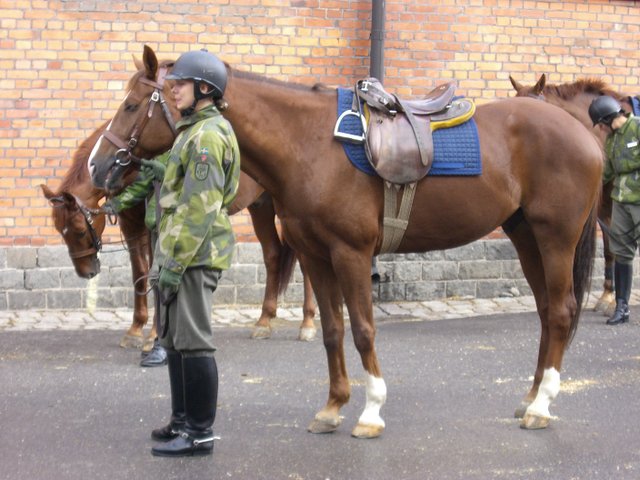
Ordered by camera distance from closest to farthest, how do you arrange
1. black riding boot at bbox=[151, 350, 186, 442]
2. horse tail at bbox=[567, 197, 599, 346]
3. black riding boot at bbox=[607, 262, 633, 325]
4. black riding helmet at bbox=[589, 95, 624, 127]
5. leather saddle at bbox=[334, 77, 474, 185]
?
black riding boot at bbox=[151, 350, 186, 442] < leather saddle at bbox=[334, 77, 474, 185] < horse tail at bbox=[567, 197, 599, 346] < black riding helmet at bbox=[589, 95, 624, 127] < black riding boot at bbox=[607, 262, 633, 325]

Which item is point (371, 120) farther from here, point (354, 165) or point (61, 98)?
point (61, 98)

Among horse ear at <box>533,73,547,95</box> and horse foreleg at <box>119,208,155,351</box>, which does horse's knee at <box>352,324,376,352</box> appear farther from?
horse ear at <box>533,73,547,95</box>

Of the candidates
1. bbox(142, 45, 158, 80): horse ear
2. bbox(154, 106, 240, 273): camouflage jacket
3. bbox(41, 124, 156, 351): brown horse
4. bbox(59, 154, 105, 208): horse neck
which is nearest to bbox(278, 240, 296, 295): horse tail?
bbox(41, 124, 156, 351): brown horse

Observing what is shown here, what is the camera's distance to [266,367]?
7.82 meters

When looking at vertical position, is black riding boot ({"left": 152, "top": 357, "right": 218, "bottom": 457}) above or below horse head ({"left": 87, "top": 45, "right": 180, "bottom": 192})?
below

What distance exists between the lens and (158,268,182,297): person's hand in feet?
16.9

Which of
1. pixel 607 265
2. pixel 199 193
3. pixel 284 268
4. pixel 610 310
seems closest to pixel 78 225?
pixel 284 268

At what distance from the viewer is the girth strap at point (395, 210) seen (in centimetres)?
587

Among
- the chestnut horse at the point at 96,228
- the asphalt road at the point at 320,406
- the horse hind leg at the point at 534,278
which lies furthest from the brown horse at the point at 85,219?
the horse hind leg at the point at 534,278

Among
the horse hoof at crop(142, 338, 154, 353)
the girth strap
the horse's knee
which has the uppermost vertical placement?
the girth strap

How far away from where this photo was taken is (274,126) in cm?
582

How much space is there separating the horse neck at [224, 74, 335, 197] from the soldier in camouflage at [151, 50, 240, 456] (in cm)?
31

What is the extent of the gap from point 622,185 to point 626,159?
0.28 m

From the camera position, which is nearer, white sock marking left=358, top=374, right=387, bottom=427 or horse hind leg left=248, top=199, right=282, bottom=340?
white sock marking left=358, top=374, right=387, bottom=427
